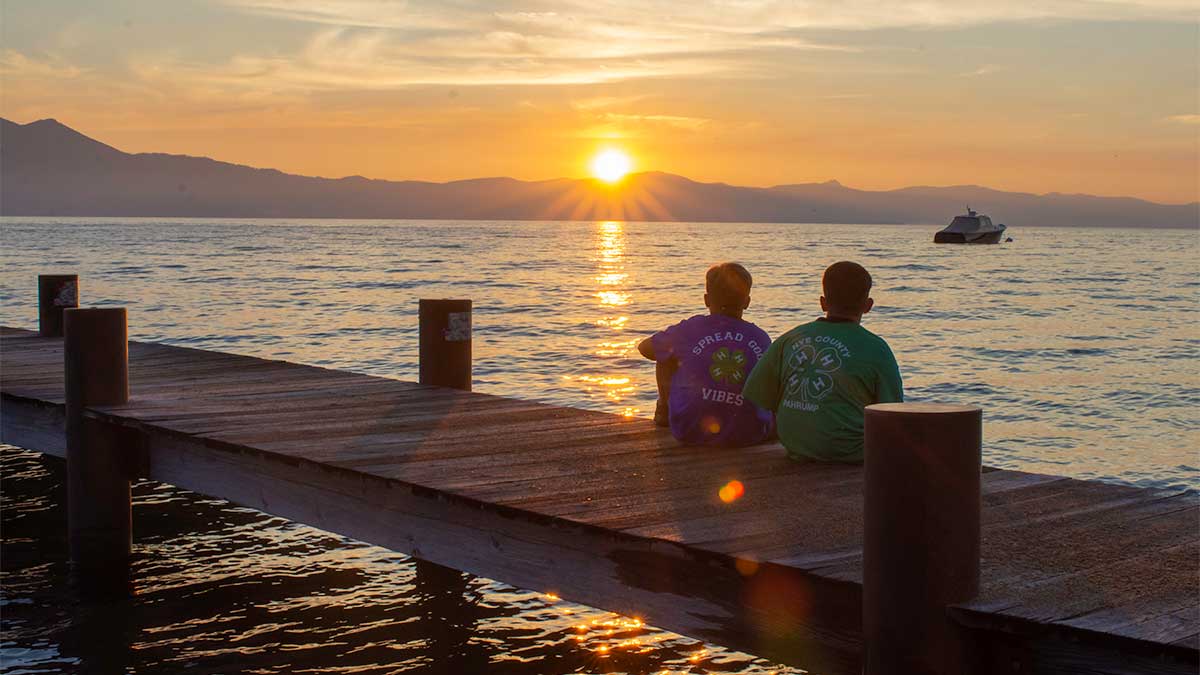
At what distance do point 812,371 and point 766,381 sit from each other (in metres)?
0.31

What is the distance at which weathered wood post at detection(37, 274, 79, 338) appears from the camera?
45.4 ft

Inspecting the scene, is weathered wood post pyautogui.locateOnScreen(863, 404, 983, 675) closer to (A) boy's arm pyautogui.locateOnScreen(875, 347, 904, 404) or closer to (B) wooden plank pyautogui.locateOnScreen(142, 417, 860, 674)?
(B) wooden plank pyautogui.locateOnScreen(142, 417, 860, 674)

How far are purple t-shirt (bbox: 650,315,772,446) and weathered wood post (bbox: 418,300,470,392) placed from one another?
3214 mm

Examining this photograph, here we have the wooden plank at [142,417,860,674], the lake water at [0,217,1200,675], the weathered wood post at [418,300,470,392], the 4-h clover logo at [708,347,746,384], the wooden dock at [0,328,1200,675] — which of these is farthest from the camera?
the weathered wood post at [418,300,470,392]

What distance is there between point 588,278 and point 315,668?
192 ft

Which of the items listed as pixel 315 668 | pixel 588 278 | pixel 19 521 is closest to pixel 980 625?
pixel 315 668

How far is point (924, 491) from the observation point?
394 centimetres

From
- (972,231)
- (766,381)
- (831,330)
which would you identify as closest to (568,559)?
(766,381)

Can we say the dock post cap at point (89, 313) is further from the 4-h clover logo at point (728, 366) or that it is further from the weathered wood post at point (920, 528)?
the weathered wood post at point (920, 528)

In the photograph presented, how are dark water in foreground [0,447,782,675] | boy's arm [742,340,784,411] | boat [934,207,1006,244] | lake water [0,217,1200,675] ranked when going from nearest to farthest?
1. boy's arm [742,340,784,411]
2. dark water in foreground [0,447,782,675]
3. lake water [0,217,1200,675]
4. boat [934,207,1006,244]

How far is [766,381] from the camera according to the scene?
254 inches

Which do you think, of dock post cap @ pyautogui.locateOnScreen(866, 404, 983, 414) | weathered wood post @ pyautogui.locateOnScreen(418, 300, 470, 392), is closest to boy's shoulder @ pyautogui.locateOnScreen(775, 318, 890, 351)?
dock post cap @ pyautogui.locateOnScreen(866, 404, 983, 414)

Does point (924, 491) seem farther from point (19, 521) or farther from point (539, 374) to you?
point (539, 374)

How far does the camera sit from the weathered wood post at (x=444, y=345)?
10.0 m
